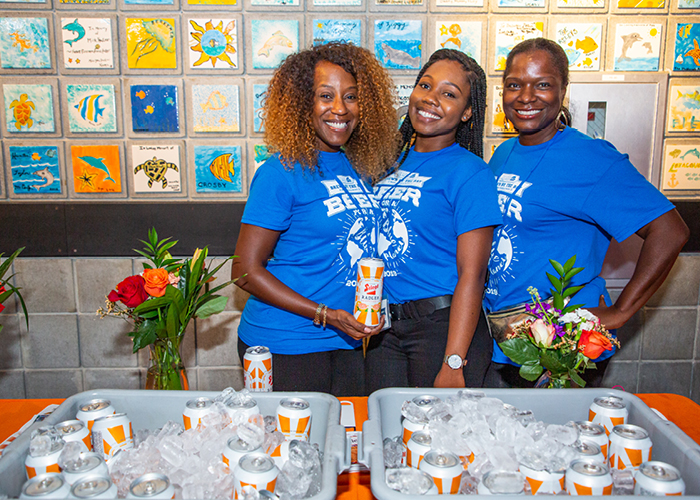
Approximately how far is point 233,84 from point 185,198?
604mm

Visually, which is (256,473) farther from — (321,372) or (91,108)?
(91,108)

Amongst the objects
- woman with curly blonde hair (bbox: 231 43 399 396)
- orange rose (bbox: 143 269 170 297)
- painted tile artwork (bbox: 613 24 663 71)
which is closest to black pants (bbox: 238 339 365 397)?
woman with curly blonde hair (bbox: 231 43 399 396)

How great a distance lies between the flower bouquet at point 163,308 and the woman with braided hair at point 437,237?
58 centimetres

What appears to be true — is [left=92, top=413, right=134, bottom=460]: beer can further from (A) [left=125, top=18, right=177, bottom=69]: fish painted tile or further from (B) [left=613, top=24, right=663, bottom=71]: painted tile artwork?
(B) [left=613, top=24, right=663, bottom=71]: painted tile artwork

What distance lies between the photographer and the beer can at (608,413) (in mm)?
838

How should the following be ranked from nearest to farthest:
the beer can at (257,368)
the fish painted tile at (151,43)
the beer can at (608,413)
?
the beer can at (608,413), the beer can at (257,368), the fish painted tile at (151,43)

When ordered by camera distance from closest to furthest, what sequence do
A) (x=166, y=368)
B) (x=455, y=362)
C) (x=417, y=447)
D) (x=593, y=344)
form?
(x=417, y=447) < (x=593, y=344) < (x=166, y=368) < (x=455, y=362)

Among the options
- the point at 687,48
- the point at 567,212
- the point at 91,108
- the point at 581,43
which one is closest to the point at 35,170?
the point at 91,108

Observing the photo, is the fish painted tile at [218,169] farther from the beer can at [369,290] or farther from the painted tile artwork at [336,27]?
the beer can at [369,290]

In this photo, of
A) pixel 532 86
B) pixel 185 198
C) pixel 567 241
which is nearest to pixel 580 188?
pixel 567 241

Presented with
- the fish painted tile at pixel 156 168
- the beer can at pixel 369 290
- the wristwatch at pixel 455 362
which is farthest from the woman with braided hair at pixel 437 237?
the fish painted tile at pixel 156 168

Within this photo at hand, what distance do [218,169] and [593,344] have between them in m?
1.85

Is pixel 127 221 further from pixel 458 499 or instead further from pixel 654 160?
pixel 654 160

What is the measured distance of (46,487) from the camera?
0.62m
